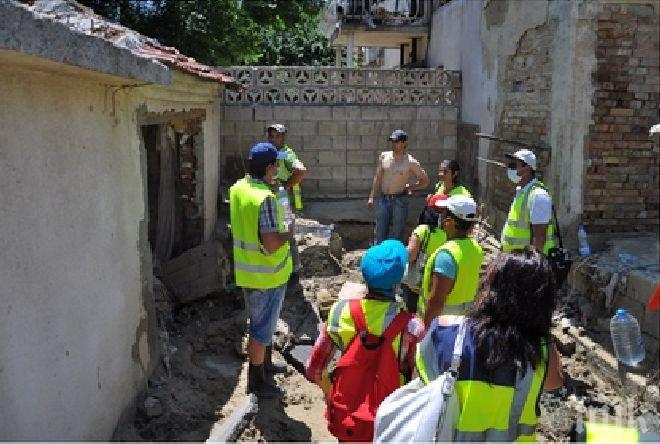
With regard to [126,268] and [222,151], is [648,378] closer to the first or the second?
[126,268]

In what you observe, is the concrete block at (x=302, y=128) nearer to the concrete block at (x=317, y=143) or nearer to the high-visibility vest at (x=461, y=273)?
the concrete block at (x=317, y=143)

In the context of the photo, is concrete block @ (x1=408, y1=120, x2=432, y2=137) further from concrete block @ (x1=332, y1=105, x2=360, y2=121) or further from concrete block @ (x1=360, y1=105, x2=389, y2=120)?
concrete block @ (x1=332, y1=105, x2=360, y2=121)

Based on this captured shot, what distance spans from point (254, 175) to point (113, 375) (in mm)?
1625

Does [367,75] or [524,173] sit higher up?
[367,75]

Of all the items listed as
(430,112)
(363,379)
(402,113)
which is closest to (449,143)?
(430,112)

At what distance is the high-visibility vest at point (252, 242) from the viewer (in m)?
4.42

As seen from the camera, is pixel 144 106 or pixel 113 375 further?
pixel 144 106

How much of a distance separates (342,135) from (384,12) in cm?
436

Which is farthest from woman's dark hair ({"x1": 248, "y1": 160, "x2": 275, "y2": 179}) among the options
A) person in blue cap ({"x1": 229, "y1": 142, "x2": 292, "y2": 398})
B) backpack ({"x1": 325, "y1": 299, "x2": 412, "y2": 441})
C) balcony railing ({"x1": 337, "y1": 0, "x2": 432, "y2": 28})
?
balcony railing ({"x1": 337, "y1": 0, "x2": 432, "y2": 28})

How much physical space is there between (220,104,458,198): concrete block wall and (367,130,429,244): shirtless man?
288 cm

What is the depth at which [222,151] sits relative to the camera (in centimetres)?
1052

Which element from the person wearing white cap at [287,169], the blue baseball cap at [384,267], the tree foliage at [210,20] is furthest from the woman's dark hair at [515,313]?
the tree foliage at [210,20]

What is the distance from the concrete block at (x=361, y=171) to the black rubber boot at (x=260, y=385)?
637 cm

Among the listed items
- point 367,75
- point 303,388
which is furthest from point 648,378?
point 367,75
